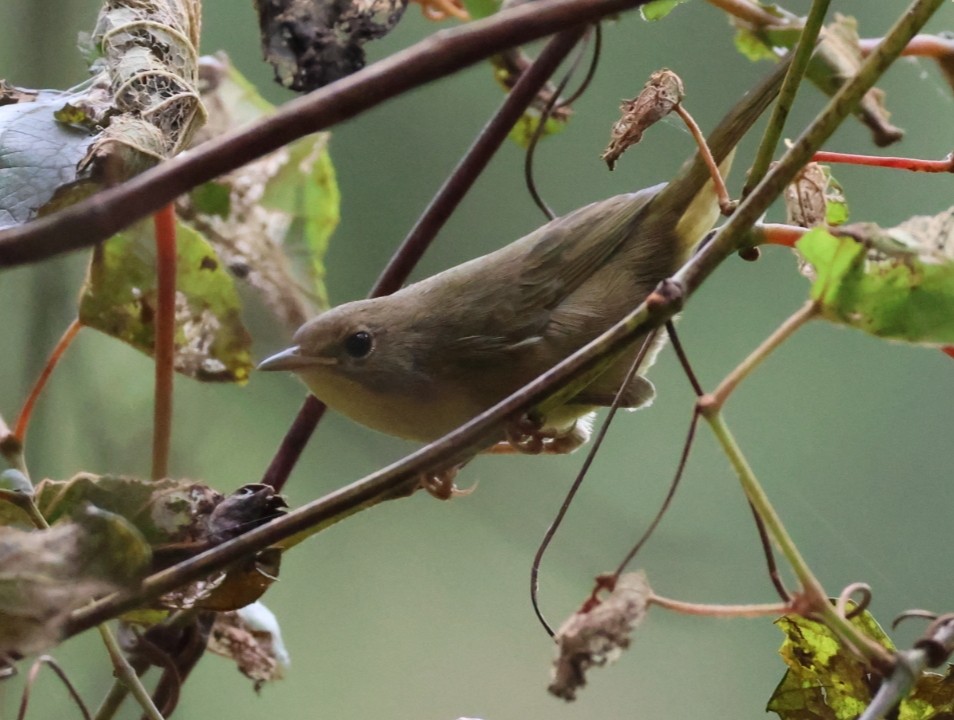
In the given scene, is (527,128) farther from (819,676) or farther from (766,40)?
(819,676)

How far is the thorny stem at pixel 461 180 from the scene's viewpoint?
120 cm

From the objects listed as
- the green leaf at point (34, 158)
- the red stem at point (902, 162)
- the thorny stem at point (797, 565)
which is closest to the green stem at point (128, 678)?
the green leaf at point (34, 158)

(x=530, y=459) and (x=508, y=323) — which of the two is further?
(x=530, y=459)

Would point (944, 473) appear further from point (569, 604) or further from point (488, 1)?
point (488, 1)

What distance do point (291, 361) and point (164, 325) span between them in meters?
0.23

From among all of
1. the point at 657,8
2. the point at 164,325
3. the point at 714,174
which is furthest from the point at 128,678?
the point at 657,8

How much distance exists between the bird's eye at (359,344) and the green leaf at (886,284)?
831 mm

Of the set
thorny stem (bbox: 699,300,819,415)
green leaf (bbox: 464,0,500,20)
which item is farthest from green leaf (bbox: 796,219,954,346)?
green leaf (bbox: 464,0,500,20)

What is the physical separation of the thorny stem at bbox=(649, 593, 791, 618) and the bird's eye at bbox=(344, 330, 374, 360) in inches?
28.9

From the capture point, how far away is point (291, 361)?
134 centimetres

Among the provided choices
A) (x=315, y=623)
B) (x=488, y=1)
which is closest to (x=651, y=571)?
(x=315, y=623)

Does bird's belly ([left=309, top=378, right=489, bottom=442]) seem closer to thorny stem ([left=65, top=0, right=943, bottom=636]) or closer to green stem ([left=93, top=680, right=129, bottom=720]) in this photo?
green stem ([left=93, top=680, right=129, bottom=720])

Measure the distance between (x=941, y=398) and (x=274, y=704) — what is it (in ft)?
6.51

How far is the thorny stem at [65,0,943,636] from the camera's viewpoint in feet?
2.20
